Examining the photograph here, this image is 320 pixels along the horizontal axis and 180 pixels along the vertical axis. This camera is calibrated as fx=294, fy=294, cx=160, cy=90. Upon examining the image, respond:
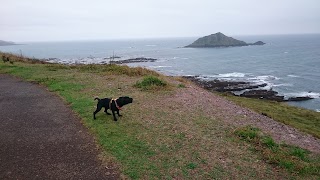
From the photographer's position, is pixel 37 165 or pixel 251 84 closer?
pixel 37 165

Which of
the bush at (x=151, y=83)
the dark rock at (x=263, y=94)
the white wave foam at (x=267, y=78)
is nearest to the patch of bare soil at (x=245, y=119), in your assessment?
the bush at (x=151, y=83)

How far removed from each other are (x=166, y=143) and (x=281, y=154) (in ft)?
10.6

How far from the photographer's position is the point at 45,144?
8.49 m

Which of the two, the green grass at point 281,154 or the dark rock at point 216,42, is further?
the dark rock at point 216,42

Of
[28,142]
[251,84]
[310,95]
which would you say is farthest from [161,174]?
[251,84]

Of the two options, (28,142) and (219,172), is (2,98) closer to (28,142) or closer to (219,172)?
(28,142)

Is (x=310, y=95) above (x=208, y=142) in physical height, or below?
below

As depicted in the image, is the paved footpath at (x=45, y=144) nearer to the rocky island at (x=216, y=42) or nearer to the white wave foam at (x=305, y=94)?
the white wave foam at (x=305, y=94)

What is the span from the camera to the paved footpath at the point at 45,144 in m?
6.91

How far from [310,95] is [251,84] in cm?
932

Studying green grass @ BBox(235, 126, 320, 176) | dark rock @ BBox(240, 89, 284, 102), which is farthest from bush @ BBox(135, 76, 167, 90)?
dark rock @ BBox(240, 89, 284, 102)

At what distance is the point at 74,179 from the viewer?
6.61 m

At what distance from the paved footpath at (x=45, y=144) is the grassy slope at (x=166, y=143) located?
1.56 ft

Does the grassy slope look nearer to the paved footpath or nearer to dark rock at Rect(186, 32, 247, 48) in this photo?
the paved footpath
